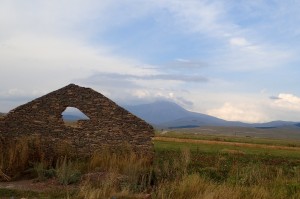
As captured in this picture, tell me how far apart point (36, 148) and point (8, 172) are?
8.92 feet

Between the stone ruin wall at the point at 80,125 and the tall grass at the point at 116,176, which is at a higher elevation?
the stone ruin wall at the point at 80,125

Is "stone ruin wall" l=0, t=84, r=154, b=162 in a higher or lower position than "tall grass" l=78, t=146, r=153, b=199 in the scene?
higher

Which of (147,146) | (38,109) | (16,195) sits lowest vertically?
(16,195)

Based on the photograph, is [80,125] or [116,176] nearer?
[116,176]

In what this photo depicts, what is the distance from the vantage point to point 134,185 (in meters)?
11.7

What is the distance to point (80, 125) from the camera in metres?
19.5

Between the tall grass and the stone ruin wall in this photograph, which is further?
the stone ruin wall

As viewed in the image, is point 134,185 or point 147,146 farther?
point 147,146

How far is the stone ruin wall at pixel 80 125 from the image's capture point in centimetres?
1903

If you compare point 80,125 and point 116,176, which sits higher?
point 80,125

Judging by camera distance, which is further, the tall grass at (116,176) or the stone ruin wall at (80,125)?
the stone ruin wall at (80,125)

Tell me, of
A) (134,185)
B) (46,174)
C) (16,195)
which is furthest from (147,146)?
(16,195)

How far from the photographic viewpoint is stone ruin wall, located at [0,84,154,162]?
19031mm

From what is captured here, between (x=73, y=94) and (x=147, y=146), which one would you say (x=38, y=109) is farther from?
(x=147, y=146)
